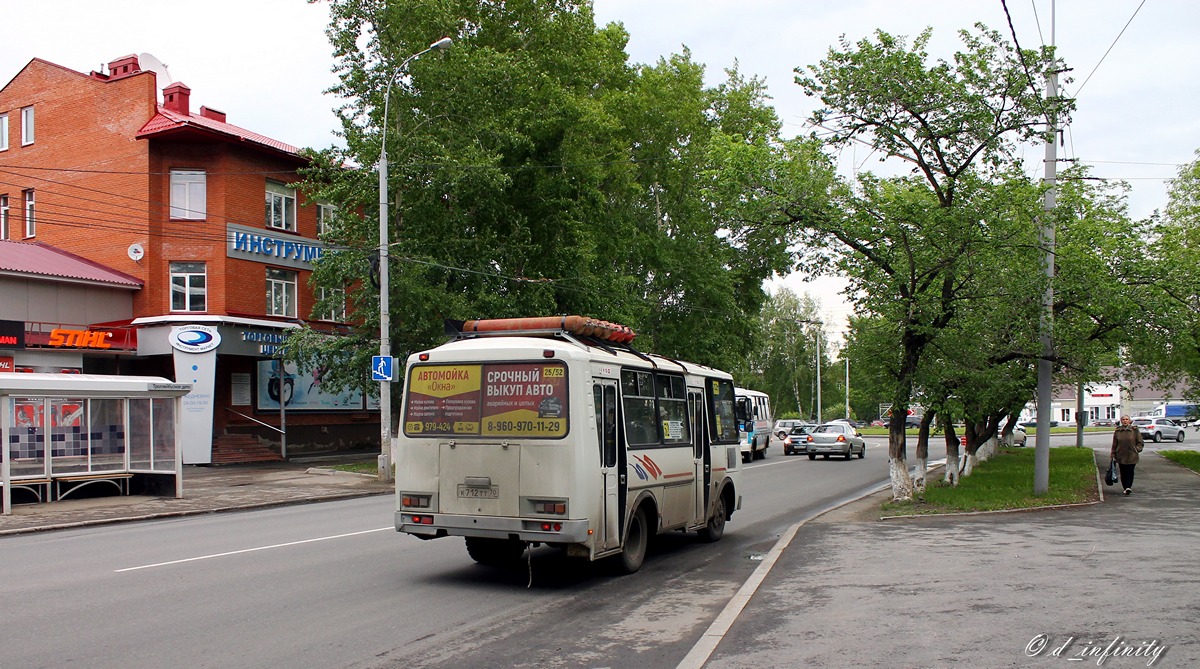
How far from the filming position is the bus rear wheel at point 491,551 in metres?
11.1

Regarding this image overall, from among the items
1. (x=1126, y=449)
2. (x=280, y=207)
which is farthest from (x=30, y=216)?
(x=1126, y=449)

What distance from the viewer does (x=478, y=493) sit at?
991cm

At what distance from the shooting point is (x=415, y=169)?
90.9 ft

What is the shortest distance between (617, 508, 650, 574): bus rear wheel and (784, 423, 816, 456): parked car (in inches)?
1304

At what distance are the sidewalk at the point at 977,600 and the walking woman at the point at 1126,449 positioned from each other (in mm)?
6756

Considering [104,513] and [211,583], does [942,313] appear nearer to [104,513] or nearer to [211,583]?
[211,583]

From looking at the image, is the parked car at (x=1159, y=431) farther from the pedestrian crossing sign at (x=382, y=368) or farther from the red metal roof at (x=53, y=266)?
the red metal roof at (x=53, y=266)

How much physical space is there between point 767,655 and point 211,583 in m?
5.97

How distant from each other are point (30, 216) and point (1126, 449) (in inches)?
1387

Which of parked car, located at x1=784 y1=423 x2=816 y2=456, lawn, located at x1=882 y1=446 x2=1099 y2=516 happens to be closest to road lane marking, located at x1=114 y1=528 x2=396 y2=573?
lawn, located at x1=882 y1=446 x2=1099 y2=516

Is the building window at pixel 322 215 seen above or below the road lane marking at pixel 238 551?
above

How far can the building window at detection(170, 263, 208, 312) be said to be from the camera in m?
32.4

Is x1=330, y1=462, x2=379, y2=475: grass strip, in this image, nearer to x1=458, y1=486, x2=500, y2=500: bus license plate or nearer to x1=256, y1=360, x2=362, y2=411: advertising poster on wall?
x1=256, y1=360, x2=362, y2=411: advertising poster on wall

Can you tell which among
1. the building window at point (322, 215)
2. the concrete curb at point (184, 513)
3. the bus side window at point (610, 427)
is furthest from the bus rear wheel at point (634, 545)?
the building window at point (322, 215)
